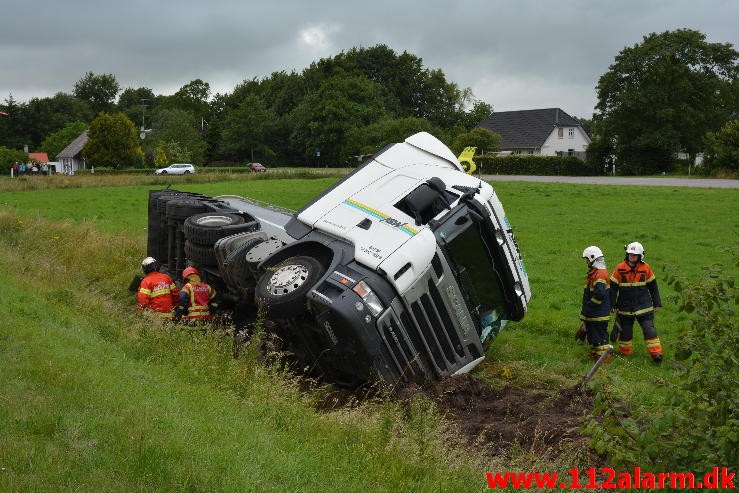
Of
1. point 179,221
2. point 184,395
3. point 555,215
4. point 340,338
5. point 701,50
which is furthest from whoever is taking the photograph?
point 701,50

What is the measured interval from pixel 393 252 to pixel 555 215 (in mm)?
17513

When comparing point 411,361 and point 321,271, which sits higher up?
point 321,271

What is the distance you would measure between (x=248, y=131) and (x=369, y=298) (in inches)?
2674

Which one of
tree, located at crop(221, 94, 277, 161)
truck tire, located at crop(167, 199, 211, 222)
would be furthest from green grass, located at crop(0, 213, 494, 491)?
tree, located at crop(221, 94, 277, 161)

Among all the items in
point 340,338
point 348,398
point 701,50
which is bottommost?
point 348,398

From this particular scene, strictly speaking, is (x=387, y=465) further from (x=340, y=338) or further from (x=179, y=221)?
(x=179, y=221)

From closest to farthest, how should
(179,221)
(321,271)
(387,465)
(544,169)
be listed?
(387,465)
(321,271)
(179,221)
(544,169)

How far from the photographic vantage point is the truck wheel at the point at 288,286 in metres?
6.77

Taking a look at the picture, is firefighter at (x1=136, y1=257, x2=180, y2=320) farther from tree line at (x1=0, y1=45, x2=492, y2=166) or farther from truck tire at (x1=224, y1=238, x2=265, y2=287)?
tree line at (x1=0, y1=45, x2=492, y2=166)

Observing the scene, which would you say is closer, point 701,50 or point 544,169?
point 544,169

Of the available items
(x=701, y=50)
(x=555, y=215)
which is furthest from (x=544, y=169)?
(x=555, y=215)

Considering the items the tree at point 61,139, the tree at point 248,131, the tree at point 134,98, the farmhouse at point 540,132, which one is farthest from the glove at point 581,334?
the tree at point 134,98

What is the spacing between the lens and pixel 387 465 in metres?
4.62

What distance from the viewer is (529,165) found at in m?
50.9
